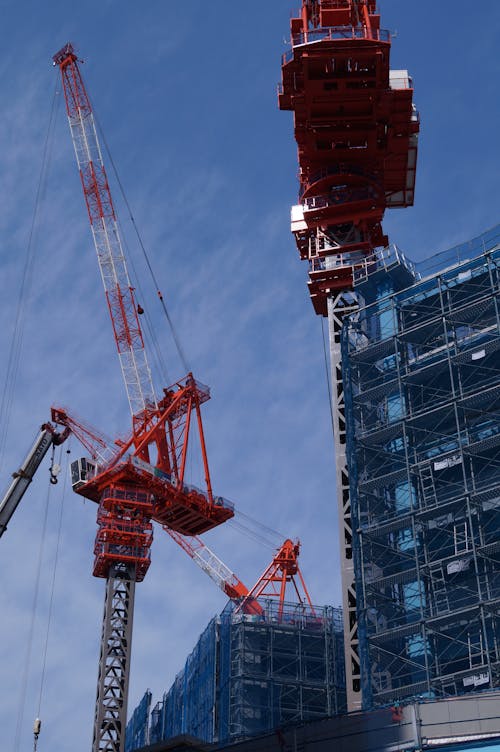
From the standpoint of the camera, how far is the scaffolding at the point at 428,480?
182ft

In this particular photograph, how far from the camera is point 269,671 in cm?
8612

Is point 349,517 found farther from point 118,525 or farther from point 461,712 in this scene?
point 118,525

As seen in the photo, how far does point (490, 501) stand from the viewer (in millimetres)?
56938

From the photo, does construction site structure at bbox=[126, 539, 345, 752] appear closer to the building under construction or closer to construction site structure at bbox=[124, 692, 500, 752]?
the building under construction

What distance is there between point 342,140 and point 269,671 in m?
39.0

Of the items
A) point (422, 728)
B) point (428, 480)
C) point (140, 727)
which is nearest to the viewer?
point (422, 728)

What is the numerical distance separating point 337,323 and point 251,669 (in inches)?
1093

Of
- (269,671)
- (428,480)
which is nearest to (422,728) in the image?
(428,480)

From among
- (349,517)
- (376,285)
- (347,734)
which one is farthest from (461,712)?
(376,285)

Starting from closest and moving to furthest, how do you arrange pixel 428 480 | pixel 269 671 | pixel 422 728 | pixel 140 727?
pixel 422 728 < pixel 428 480 < pixel 269 671 < pixel 140 727

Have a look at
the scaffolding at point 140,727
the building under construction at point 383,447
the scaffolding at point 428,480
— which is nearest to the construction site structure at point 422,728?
the building under construction at point 383,447

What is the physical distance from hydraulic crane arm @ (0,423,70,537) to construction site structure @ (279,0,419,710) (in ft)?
92.6

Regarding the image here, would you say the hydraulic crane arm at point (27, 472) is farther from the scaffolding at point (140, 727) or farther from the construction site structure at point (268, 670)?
the scaffolding at point (140, 727)

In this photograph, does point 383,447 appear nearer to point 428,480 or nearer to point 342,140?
point 428,480
